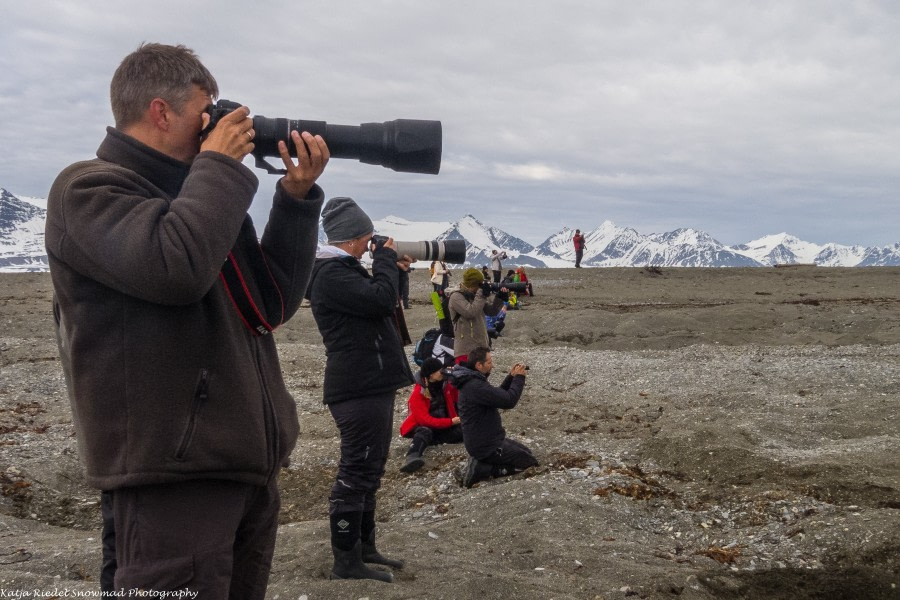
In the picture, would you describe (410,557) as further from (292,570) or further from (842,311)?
(842,311)

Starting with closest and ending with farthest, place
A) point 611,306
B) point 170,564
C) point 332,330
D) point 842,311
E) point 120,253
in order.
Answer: point 120,253
point 170,564
point 332,330
point 842,311
point 611,306

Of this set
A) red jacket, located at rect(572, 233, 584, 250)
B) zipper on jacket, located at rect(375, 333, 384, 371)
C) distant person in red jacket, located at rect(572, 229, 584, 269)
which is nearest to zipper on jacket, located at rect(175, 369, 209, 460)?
zipper on jacket, located at rect(375, 333, 384, 371)

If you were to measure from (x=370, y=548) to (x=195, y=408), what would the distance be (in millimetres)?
3193

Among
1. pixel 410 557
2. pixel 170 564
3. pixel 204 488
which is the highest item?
pixel 204 488

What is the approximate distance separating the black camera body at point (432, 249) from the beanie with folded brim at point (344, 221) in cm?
11

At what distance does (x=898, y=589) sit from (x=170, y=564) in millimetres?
4793

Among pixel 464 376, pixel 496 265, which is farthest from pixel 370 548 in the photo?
pixel 496 265

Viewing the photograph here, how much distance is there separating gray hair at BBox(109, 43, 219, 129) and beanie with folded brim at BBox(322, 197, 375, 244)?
2672mm

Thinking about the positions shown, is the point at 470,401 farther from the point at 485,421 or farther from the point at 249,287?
the point at 249,287

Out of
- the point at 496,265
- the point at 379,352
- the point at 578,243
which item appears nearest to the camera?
the point at 379,352

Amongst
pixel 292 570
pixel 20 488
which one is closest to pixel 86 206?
pixel 292 570

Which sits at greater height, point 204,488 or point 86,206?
point 86,206

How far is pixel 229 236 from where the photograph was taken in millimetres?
2176

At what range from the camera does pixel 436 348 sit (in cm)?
1058
